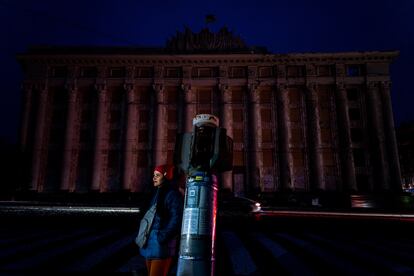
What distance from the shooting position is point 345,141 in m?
34.8

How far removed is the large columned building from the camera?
114 ft

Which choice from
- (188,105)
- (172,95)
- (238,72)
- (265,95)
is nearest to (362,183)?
(265,95)

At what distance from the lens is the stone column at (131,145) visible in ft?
114

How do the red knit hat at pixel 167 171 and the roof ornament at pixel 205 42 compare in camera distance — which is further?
the roof ornament at pixel 205 42

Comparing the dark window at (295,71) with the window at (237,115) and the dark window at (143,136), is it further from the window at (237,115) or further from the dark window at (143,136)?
the dark window at (143,136)

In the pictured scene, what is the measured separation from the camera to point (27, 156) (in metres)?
34.8

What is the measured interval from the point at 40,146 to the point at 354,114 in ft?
125

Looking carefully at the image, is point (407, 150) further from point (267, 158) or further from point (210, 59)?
point (210, 59)

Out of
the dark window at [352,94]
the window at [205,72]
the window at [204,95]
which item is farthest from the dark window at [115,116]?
the dark window at [352,94]

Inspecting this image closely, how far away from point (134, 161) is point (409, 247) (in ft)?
103

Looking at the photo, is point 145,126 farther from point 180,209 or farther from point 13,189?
point 180,209

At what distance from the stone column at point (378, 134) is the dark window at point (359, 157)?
149 centimetres

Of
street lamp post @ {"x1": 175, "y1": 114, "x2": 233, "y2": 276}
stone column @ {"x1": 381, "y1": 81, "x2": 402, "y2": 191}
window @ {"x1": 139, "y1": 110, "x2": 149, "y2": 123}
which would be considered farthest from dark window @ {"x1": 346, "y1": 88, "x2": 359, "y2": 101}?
street lamp post @ {"x1": 175, "y1": 114, "x2": 233, "y2": 276}

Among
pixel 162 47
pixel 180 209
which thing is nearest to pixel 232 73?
pixel 162 47
